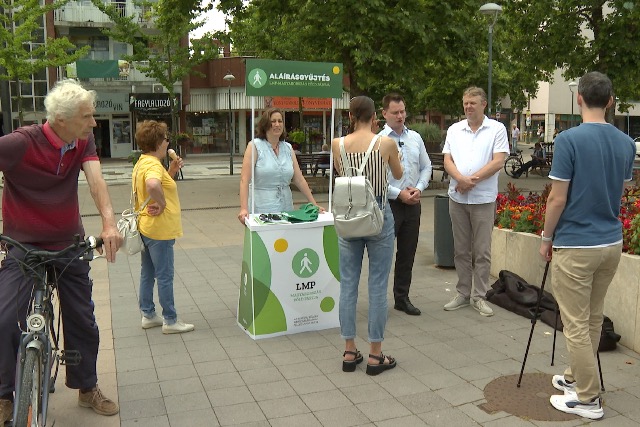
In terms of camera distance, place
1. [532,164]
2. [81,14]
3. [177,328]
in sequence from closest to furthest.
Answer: [177,328], [532,164], [81,14]

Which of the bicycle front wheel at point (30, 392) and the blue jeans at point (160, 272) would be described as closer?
the bicycle front wheel at point (30, 392)

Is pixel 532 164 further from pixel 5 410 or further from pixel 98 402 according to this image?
pixel 5 410

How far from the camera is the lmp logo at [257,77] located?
5.45 m

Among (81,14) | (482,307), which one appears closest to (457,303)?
(482,307)

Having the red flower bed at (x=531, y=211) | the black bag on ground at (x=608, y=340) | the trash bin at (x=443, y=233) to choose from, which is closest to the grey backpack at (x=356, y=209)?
the black bag on ground at (x=608, y=340)

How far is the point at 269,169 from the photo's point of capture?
5.45 metres

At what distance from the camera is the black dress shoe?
5.96 m

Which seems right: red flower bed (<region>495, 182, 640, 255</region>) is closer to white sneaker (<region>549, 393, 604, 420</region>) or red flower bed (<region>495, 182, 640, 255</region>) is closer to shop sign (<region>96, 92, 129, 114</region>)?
white sneaker (<region>549, 393, 604, 420</region>)

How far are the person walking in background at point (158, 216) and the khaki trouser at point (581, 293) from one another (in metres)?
2.92

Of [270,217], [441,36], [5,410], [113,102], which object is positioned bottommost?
→ [5,410]

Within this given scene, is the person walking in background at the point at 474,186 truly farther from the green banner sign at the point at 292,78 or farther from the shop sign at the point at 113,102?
the shop sign at the point at 113,102

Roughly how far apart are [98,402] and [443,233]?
A: 4674mm

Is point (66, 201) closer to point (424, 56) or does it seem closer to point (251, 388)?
point (251, 388)

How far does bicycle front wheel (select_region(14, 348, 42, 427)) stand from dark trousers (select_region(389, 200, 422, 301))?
3.44m
